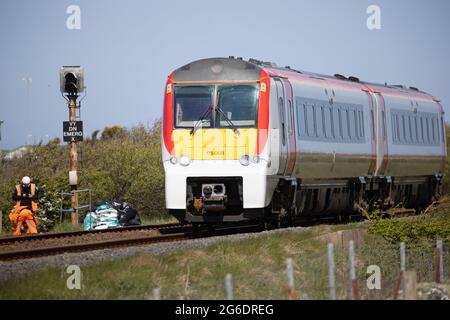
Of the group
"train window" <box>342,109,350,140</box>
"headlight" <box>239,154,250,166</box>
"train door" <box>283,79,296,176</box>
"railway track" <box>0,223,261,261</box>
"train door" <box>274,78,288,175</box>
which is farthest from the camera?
"train window" <box>342,109,350,140</box>

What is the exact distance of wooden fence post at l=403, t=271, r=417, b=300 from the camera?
466 inches

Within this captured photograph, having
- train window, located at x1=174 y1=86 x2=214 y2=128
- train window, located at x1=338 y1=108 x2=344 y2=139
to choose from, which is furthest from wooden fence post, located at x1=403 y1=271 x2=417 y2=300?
train window, located at x1=338 y1=108 x2=344 y2=139

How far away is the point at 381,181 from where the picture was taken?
92.5 ft

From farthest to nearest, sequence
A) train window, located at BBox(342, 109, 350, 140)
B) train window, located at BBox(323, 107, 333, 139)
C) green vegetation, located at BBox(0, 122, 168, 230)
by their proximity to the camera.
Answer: green vegetation, located at BBox(0, 122, 168, 230)
train window, located at BBox(342, 109, 350, 140)
train window, located at BBox(323, 107, 333, 139)

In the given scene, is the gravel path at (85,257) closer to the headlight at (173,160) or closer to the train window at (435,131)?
the headlight at (173,160)

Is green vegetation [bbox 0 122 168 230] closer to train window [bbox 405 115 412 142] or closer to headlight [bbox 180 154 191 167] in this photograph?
train window [bbox 405 115 412 142]

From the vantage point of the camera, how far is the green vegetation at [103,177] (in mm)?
34594

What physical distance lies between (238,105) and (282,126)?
1.18m

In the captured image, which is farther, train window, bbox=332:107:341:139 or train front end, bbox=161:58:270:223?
train window, bbox=332:107:341:139

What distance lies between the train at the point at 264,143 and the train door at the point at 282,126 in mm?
20

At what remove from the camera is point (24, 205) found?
79.0ft

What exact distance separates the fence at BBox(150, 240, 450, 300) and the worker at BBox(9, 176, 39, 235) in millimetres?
7890

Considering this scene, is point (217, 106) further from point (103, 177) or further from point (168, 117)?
point (103, 177)

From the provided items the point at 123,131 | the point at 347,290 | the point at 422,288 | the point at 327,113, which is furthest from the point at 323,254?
the point at 123,131
